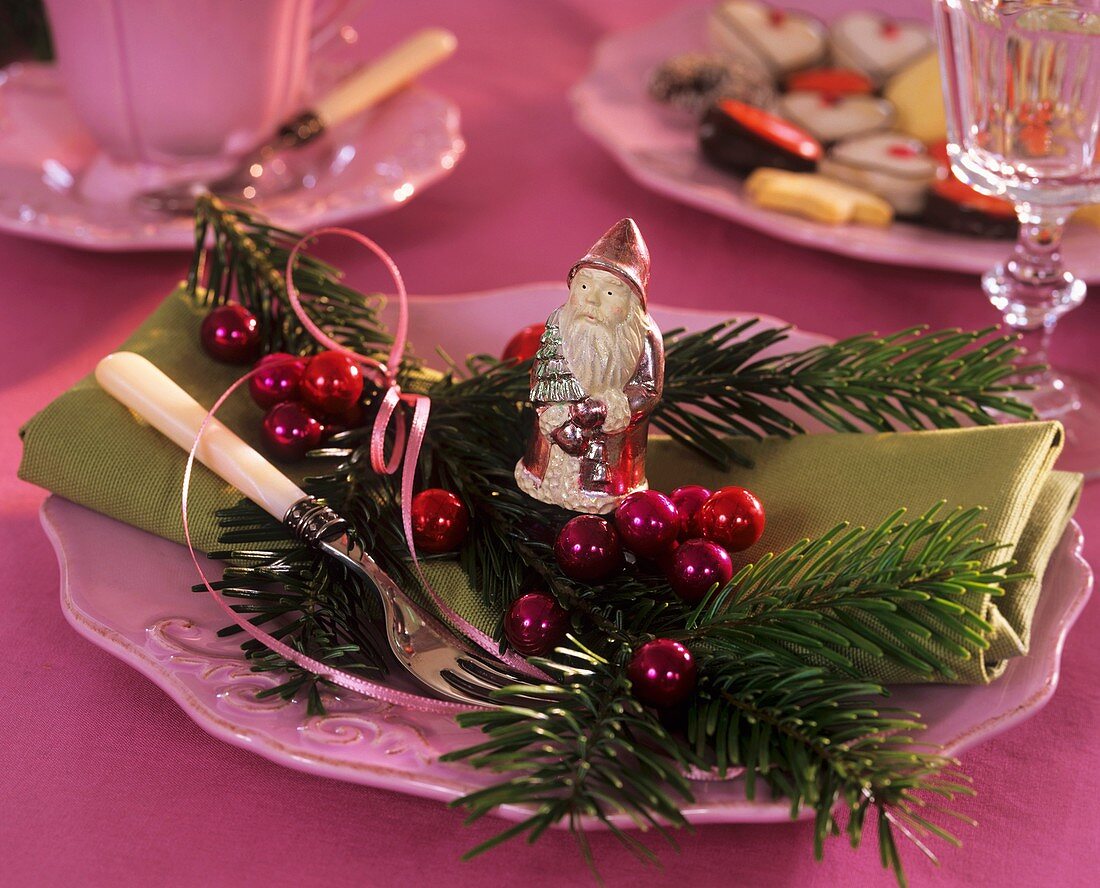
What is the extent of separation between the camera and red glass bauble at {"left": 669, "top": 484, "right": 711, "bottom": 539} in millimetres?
508

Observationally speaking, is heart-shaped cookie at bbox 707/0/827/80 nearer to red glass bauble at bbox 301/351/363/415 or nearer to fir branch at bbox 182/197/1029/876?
fir branch at bbox 182/197/1029/876

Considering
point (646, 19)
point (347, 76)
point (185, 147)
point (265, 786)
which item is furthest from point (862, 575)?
point (646, 19)

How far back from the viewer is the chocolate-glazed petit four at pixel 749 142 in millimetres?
910

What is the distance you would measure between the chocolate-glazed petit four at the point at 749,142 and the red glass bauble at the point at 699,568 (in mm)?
513

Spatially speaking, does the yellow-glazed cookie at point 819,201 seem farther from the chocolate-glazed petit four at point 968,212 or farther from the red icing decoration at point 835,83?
the red icing decoration at point 835,83

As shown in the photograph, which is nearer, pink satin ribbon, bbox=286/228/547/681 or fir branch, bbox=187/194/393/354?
pink satin ribbon, bbox=286/228/547/681

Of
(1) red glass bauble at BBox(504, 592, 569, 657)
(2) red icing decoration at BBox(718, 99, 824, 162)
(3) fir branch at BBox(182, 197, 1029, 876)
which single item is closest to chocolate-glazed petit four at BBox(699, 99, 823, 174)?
(2) red icing decoration at BBox(718, 99, 824, 162)

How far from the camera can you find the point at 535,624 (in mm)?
463

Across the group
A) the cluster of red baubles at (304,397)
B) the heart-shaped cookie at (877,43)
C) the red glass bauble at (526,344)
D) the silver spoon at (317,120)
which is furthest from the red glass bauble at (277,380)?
the heart-shaped cookie at (877,43)

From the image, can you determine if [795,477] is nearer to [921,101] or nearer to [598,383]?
[598,383]

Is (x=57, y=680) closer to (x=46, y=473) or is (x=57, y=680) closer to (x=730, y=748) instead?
(x=46, y=473)

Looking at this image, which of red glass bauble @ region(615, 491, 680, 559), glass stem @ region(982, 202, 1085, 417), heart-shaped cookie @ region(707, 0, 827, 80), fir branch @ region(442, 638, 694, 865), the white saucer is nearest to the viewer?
fir branch @ region(442, 638, 694, 865)

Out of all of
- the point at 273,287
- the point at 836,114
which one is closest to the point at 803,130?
the point at 836,114

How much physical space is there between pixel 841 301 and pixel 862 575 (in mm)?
428
